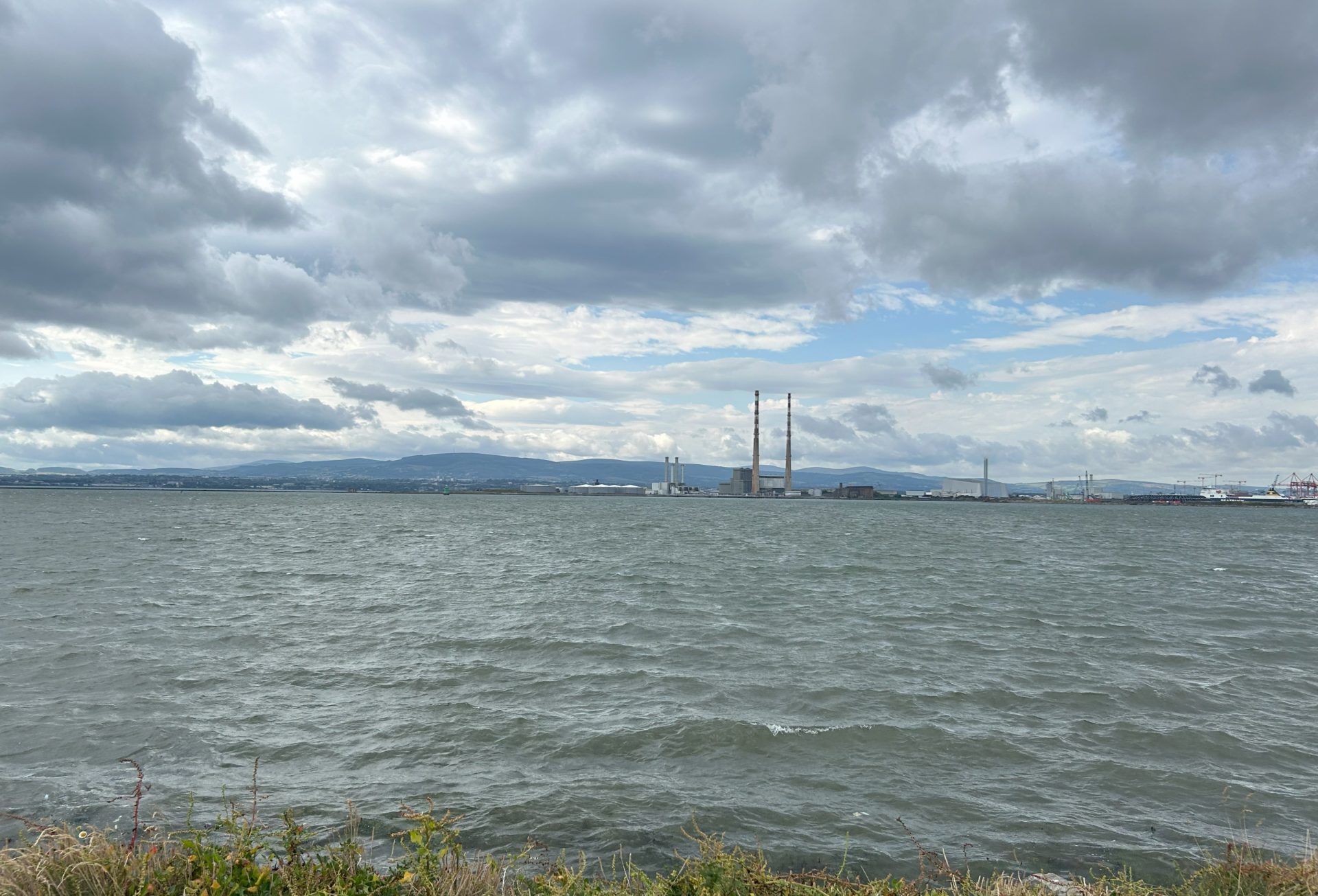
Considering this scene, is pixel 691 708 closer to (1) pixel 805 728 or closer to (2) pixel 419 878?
(1) pixel 805 728

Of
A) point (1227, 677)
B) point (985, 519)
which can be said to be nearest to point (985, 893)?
point (1227, 677)

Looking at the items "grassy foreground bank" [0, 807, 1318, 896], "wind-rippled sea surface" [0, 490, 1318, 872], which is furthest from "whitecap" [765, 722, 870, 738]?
"grassy foreground bank" [0, 807, 1318, 896]

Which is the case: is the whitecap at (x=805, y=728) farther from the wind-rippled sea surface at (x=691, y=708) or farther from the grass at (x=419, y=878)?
the grass at (x=419, y=878)

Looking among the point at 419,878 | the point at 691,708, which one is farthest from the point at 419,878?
the point at 691,708

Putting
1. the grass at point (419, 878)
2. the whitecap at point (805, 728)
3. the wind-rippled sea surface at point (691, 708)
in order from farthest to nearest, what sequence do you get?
the whitecap at point (805, 728) < the wind-rippled sea surface at point (691, 708) < the grass at point (419, 878)

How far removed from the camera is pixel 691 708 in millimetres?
18047

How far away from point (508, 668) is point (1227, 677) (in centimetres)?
1974

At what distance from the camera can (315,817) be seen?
12.1 m

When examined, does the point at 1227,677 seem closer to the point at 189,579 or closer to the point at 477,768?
the point at 477,768

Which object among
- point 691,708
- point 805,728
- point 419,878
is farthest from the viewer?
point 691,708

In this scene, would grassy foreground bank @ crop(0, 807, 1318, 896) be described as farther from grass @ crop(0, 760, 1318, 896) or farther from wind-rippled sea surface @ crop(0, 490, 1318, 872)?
wind-rippled sea surface @ crop(0, 490, 1318, 872)

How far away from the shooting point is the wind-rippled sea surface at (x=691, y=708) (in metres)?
12.4

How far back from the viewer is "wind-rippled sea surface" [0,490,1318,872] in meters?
12.4

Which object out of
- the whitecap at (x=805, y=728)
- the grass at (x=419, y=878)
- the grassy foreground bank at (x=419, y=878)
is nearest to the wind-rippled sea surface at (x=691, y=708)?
the whitecap at (x=805, y=728)
